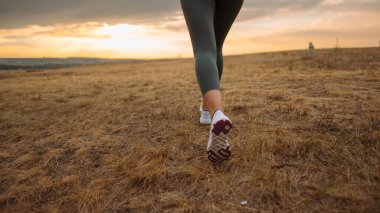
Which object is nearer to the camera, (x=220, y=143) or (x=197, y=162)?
(x=220, y=143)

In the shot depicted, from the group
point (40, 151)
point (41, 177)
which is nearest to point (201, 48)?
point (41, 177)

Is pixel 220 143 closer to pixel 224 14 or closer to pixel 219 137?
pixel 219 137

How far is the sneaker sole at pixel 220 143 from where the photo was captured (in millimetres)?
1867

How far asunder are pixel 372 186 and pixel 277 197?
547 millimetres

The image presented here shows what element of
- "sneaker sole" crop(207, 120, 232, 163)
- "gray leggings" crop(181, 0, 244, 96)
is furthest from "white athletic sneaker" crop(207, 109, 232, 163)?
"gray leggings" crop(181, 0, 244, 96)

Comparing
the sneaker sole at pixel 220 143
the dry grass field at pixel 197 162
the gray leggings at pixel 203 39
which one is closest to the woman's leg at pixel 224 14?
the gray leggings at pixel 203 39

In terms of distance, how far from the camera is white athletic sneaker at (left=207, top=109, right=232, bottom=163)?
6.13 ft

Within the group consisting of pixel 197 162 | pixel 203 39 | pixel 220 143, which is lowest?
pixel 197 162

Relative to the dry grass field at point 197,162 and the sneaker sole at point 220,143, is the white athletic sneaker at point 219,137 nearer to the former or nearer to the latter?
the sneaker sole at point 220,143

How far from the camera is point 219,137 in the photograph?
1.95m

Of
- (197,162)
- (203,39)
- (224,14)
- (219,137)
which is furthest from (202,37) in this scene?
(197,162)

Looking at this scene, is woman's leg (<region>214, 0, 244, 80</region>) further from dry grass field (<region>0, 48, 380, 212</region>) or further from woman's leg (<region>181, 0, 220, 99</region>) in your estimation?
dry grass field (<region>0, 48, 380, 212</region>)

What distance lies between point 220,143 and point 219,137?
0.07m

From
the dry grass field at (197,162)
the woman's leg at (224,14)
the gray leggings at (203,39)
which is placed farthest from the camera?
the woman's leg at (224,14)
